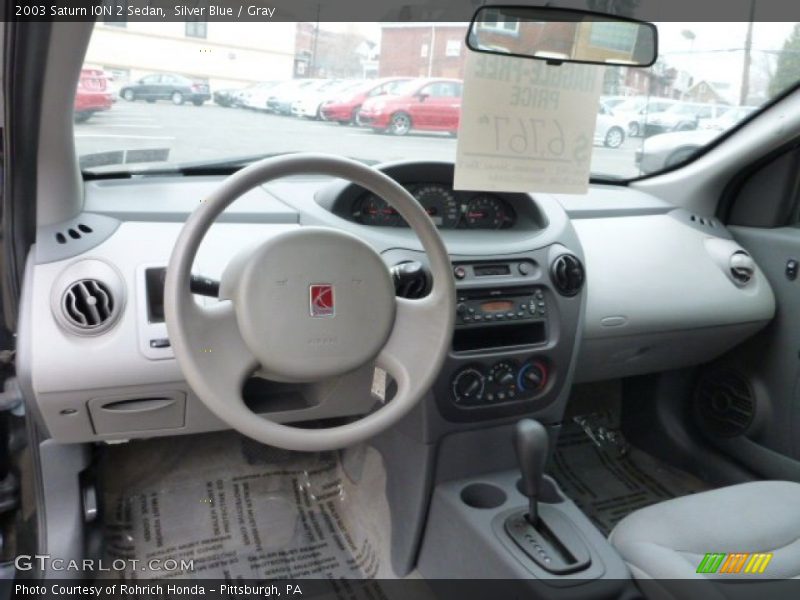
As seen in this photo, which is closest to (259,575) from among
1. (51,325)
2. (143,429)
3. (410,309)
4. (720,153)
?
(143,429)

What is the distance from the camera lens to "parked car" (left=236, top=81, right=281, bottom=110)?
174 centimetres

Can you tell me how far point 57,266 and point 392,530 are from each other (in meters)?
1.17

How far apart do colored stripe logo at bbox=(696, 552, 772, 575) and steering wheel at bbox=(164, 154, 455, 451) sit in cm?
78

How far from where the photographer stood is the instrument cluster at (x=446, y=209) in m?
1.82

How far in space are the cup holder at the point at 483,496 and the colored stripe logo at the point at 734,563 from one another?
0.50 m

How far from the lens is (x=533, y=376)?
187 cm

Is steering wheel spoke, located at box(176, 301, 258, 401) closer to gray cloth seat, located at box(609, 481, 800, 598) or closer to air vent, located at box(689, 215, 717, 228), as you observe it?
gray cloth seat, located at box(609, 481, 800, 598)

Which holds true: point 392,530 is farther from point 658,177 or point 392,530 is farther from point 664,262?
point 658,177

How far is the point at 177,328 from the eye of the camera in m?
1.14

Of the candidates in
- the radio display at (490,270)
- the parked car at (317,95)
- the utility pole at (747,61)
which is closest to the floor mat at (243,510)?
the radio display at (490,270)

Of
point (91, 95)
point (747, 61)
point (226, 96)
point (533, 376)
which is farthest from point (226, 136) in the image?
point (747, 61)

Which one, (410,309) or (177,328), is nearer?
(177,328)

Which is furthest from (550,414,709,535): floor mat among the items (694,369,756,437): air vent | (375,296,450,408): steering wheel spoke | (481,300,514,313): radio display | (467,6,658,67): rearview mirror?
(467,6,658,67): rearview mirror

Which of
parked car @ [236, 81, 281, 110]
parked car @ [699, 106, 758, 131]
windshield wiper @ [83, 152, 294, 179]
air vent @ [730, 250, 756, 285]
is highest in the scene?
parked car @ [699, 106, 758, 131]
